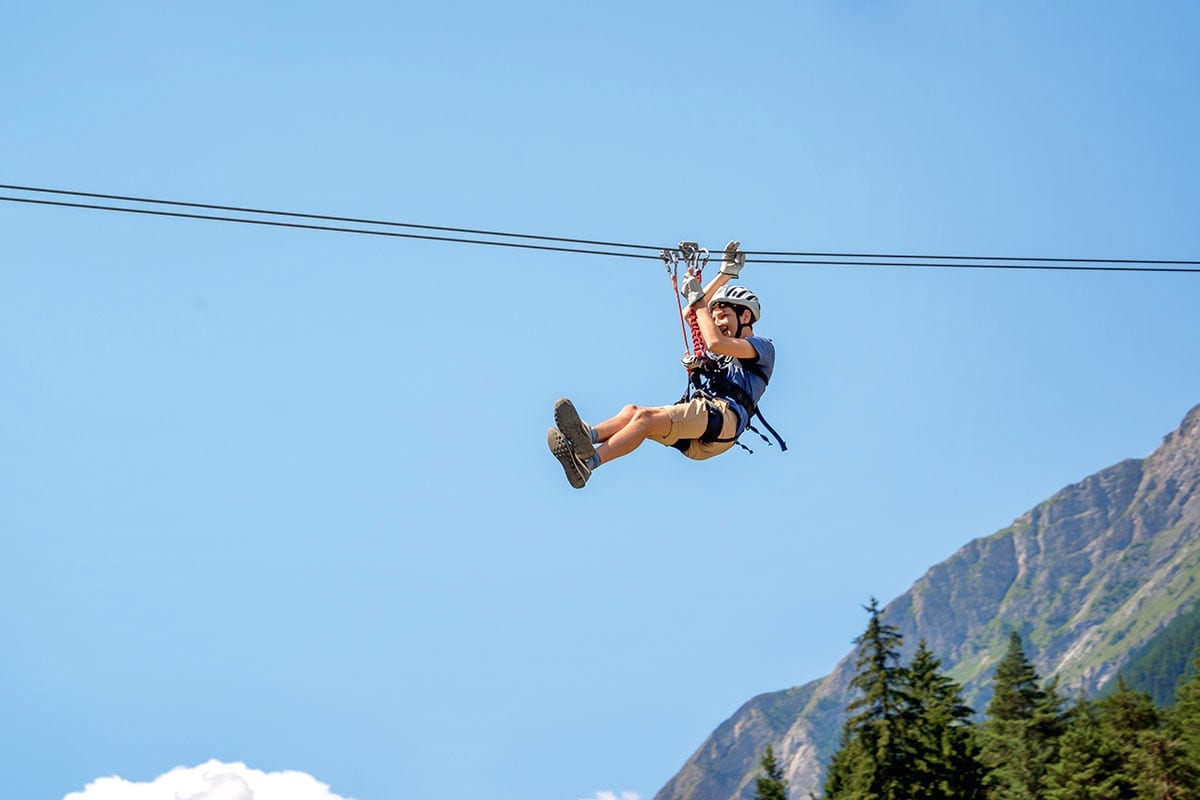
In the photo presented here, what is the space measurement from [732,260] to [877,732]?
36473 millimetres

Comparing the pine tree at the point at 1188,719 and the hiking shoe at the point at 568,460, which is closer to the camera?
the hiking shoe at the point at 568,460

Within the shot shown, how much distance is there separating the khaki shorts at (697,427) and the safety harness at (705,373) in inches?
1.5

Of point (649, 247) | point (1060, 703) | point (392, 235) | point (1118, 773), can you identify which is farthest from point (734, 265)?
point (1060, 703)

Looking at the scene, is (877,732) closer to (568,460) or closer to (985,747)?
(985,747)

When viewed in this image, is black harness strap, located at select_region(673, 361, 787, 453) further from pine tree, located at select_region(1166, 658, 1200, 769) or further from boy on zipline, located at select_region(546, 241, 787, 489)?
pine tree, located at select_region(1166, 658, 1200, 769)

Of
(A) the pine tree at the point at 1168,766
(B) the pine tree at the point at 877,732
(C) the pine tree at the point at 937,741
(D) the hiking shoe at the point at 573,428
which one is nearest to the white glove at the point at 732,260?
(D) the hiking shoe at the point at 573,428

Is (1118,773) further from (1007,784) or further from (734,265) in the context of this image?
(734,265)

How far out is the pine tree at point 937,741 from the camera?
48312mm

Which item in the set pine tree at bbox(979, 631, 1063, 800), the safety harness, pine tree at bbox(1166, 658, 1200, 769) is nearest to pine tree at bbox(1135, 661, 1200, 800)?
pine tree at bbox(1166, 658, 1200, 769)

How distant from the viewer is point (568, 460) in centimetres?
1342

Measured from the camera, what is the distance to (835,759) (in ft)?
170

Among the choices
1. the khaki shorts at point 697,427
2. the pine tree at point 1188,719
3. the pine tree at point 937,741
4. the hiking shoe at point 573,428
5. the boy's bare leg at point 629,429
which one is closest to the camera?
the hiking shoe at point 573,428

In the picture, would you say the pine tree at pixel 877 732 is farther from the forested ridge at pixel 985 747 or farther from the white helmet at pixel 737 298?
the white helmet at pixel 737 298

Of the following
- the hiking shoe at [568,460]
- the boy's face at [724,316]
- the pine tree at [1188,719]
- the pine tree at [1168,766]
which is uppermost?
the pine tree at [1188,719]
